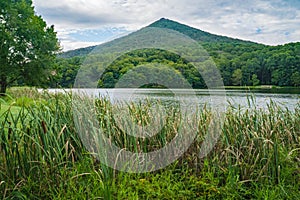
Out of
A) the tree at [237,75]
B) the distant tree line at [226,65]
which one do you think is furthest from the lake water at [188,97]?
the tree at [237,75]

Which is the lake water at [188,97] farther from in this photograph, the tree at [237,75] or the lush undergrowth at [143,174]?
the tree at [237,75]

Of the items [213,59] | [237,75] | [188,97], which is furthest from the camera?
[237,75]

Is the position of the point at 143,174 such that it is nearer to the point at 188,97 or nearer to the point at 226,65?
the point at 188,97

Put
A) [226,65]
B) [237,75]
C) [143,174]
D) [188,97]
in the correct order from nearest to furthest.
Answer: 1. [143,174]
2. [188,97]
3. [226,65]
4. [237,75]

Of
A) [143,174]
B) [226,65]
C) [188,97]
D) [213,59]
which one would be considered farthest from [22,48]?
[143,174]

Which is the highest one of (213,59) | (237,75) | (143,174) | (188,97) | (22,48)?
(22,48)

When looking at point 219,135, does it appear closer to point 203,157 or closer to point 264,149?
point 203,157

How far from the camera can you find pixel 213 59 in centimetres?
832

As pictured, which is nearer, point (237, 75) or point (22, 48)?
point (237, 75)

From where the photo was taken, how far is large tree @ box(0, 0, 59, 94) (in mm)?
15724

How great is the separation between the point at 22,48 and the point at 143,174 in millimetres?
16465

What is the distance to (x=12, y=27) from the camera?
16.5 meters

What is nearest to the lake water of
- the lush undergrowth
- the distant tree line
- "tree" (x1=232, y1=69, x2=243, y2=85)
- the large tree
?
the distant tree line

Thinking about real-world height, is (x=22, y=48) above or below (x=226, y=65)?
above
